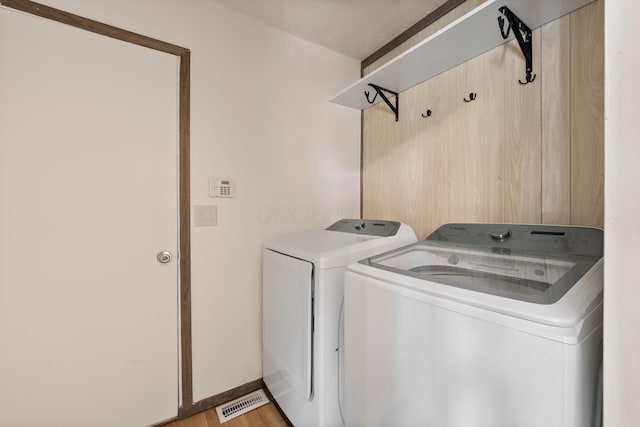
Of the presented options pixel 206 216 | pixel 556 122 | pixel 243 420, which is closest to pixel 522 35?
pixel 556 122

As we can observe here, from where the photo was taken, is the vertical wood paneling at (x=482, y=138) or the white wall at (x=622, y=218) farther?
the vertical wood paneling at (x=482, y=138)

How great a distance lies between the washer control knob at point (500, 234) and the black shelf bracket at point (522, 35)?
75 centimetres

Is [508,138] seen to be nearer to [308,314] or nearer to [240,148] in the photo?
[308,314]

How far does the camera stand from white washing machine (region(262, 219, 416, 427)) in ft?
4.12

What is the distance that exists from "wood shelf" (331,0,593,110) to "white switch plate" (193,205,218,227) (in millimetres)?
1252

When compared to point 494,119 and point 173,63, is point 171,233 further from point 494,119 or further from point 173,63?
point 494,119

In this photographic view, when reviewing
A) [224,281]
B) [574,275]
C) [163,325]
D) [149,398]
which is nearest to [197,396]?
[149,398]

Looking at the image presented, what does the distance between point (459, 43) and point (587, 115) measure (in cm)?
69

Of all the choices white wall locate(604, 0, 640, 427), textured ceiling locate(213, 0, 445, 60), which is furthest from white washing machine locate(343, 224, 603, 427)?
textured ceiling locate(213, 0, 445, 60)

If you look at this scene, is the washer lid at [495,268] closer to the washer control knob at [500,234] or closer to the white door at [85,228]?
the washer control knob at [500,234]

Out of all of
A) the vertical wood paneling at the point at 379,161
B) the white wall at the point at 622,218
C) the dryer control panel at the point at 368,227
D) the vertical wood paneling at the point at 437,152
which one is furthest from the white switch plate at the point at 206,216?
the white wall at the point at 622,218

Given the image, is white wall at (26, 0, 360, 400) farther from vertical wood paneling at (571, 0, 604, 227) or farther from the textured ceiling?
vertical wood paneling at (571, 0, 604, 227)

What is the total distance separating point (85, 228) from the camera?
1.32m

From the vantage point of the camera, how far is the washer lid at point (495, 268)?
2.39 ft
